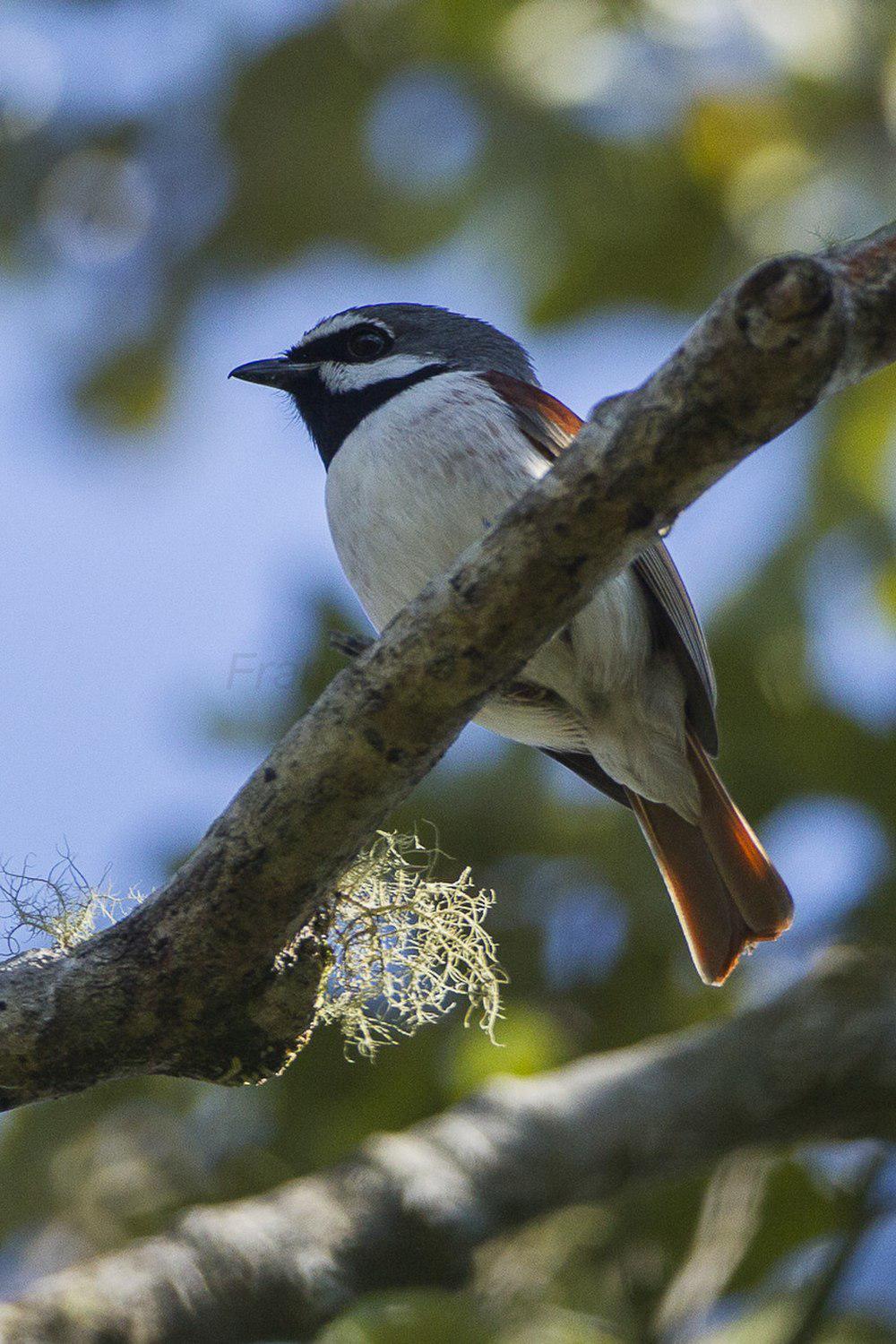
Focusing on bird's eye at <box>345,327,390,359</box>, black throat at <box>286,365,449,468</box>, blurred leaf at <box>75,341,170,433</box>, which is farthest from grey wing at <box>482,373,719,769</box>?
blurred leaf at <box>75,341,170,433</box>

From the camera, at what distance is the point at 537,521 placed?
2.28 meters

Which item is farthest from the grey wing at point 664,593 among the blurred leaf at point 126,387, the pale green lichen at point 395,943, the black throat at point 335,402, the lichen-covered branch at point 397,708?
the blurred leaf at point 126,387

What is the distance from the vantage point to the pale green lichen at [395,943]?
298cm

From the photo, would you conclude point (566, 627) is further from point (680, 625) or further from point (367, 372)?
point (367, 372)

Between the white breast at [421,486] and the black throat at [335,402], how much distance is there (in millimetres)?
278

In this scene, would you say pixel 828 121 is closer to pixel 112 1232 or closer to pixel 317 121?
pixel 317 121

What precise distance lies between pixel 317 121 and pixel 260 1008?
449 centimetres

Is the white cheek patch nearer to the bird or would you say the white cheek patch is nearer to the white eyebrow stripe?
the bird

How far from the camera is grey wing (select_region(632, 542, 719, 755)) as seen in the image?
3.70m

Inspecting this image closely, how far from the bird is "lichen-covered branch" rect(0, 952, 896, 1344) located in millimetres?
592

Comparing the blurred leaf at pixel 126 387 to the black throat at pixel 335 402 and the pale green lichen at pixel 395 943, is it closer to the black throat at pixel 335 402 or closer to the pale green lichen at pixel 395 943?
the black throat at pixel 335 402

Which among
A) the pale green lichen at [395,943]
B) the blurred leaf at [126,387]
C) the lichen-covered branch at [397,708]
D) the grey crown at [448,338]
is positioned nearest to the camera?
the lichen-covered branch at [397,708]

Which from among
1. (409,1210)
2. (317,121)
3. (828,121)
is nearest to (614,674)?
(409,1210)

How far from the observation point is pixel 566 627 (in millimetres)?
3422
